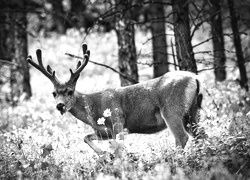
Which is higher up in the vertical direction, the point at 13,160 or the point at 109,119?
the point at 109,119

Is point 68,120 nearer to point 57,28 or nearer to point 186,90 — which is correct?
point 186,90

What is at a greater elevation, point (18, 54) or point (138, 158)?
point (18, 54)

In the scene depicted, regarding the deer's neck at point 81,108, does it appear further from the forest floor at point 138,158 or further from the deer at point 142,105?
the forest floor at point 138,158

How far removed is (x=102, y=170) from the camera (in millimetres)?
5914

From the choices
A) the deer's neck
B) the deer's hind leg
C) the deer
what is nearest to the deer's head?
the deer

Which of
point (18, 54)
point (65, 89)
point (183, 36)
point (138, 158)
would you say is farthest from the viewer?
point (18, 54)

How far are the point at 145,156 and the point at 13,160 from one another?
2.12 meters

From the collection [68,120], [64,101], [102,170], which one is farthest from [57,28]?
[102,170]

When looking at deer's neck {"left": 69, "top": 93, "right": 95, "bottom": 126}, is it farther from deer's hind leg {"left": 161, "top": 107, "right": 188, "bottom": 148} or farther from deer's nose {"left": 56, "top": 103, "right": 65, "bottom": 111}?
deer's hind leg {"left": 161, "top": 107, "right": 188, "bottom": 148}

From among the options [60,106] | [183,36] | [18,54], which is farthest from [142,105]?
[18,54]

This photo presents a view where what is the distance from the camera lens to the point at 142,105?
23.5 feet

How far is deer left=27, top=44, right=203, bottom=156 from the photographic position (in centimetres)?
669

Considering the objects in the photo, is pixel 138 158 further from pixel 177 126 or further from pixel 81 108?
pixel 81 108

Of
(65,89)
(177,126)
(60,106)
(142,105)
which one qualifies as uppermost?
(65,89)
